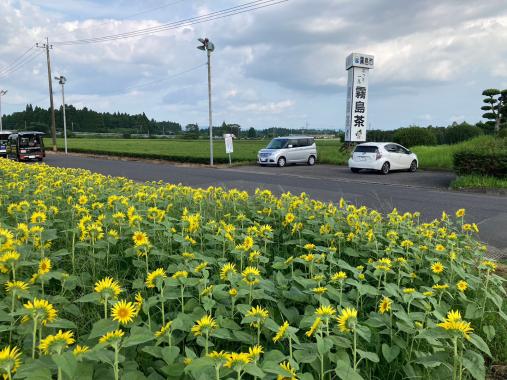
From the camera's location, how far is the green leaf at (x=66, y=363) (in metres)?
1.27

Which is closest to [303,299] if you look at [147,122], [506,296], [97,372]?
[97,372]

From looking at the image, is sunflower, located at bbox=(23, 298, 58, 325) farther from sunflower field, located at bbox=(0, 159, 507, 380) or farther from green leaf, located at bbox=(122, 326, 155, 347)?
green leaf, located at bbox=(122, 326, 155, 347)

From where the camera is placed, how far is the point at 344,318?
172cm

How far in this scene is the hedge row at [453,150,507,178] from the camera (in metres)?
13.3

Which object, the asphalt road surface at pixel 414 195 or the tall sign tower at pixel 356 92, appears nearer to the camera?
the asphalt road surface at pixel 414 195

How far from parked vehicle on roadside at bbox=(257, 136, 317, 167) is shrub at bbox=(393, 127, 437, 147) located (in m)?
7.71

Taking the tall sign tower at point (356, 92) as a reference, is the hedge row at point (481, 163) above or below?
below

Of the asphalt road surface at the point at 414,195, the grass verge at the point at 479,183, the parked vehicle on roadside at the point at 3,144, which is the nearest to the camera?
the asphalt road surface at the point at 414,195

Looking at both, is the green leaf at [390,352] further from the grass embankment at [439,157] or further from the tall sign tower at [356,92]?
the tall sign tower at [356,92]

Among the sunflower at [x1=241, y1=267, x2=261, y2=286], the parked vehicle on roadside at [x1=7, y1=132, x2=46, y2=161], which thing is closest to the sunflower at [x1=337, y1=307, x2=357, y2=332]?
the sunflower at [x1=241, y1=267, x2=261, y2=286]

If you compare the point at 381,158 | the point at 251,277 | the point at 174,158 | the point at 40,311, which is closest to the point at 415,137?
the point at 381,158

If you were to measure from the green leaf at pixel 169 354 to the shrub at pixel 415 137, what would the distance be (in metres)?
27.3

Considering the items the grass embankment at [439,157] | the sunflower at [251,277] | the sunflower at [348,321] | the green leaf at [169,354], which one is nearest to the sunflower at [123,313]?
the green leaf at [169,354]

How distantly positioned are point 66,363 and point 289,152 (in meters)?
21.0
